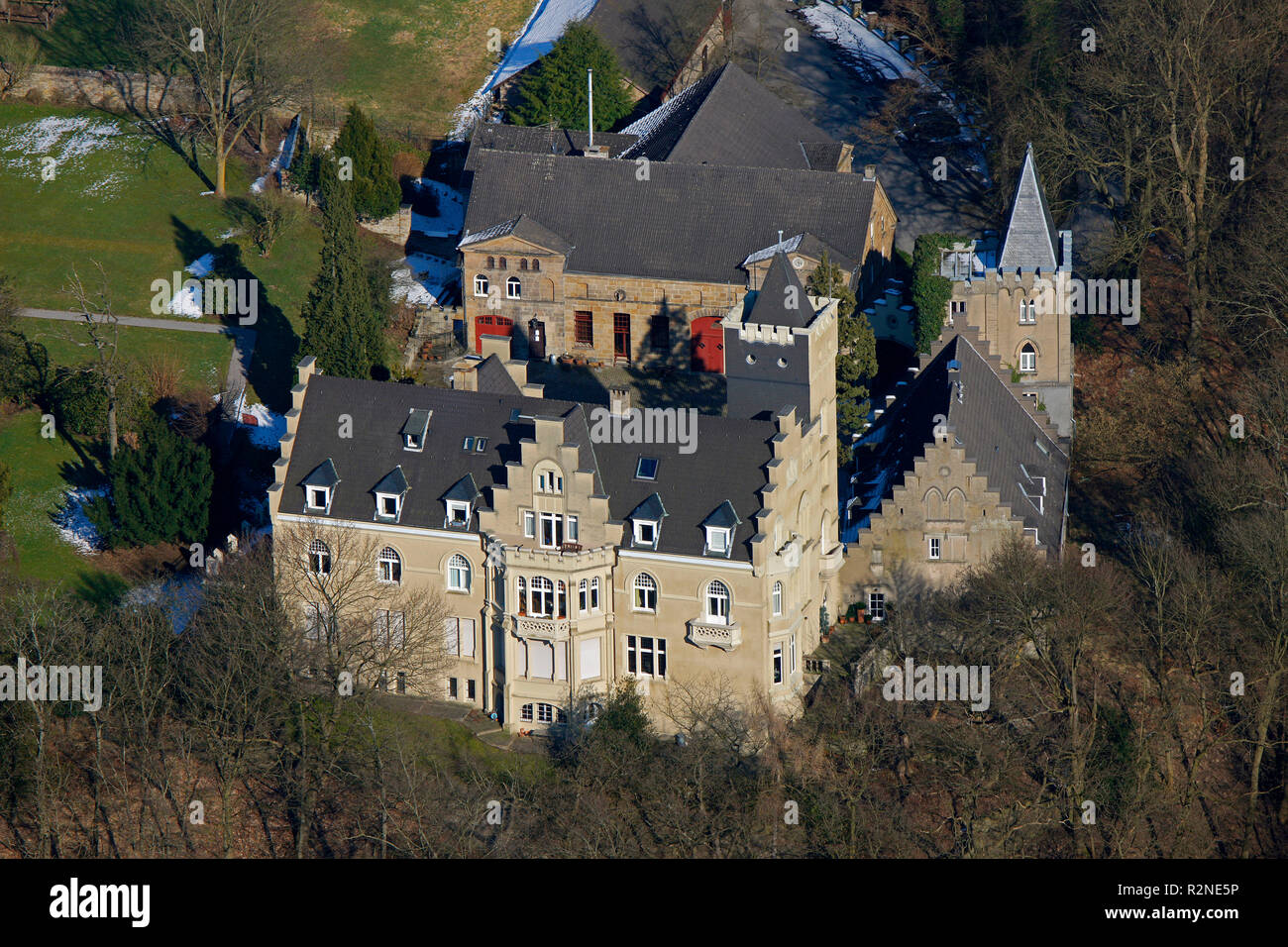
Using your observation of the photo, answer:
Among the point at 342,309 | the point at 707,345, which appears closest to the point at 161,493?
the point at 342,309

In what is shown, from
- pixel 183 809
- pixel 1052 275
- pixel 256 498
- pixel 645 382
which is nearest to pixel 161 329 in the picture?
pixel 256 498

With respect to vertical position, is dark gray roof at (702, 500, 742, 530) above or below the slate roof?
below

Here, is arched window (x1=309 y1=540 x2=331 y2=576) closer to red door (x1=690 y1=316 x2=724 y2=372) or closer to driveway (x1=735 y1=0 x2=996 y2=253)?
red door (x1=690 y1=316 x2=724 y2=372)

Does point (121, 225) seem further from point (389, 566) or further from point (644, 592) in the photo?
point (644, 592)

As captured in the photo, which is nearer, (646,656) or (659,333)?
(646,656)

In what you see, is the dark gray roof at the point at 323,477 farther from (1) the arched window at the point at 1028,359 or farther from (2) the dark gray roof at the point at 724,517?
(1) the arched window at the point at 1028,359

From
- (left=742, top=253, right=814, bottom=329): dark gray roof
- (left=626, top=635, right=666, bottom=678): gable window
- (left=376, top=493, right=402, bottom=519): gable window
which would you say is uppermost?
(left=742, top=253, right=814, bottom=329): dark gray roof

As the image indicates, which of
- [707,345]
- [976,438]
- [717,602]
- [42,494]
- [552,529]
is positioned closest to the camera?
[717,602]

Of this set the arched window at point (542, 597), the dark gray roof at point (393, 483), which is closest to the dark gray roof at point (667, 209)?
the dark gray roof at point (393, 483)

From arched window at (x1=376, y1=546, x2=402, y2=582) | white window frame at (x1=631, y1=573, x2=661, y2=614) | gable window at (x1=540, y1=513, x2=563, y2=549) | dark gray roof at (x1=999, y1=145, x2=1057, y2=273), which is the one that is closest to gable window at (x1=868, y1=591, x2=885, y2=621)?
white window frame at (x1=631, y1=573, x2=661, y2=614)
